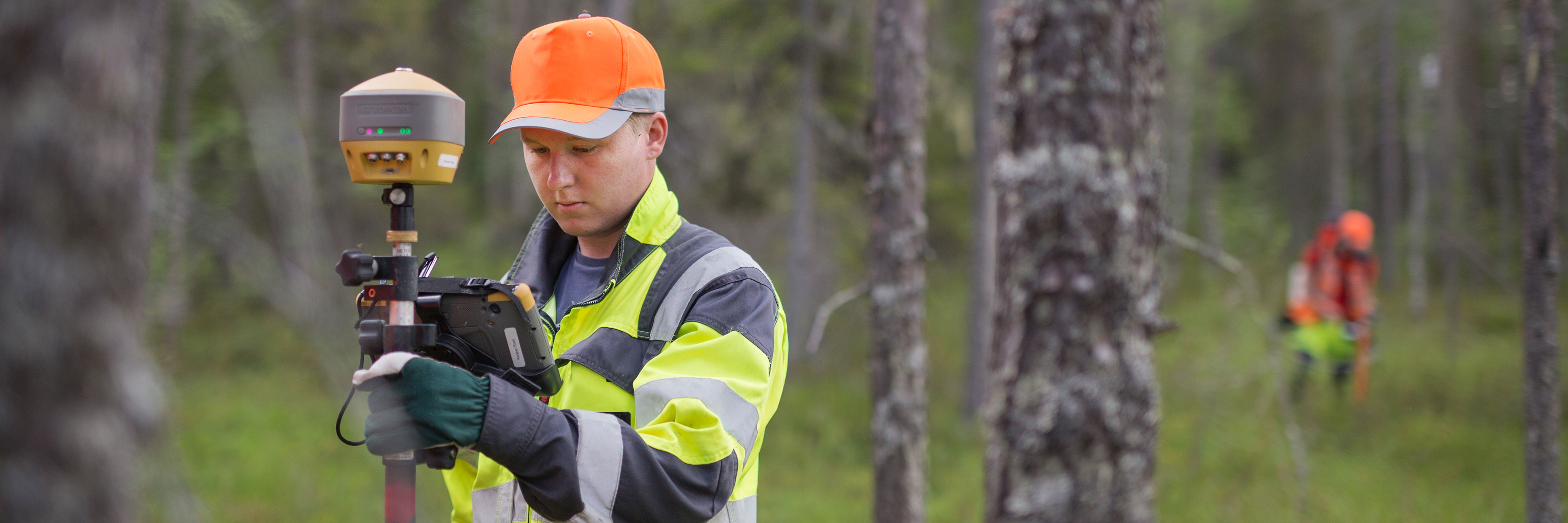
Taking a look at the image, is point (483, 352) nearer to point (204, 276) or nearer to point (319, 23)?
point (319, 23)

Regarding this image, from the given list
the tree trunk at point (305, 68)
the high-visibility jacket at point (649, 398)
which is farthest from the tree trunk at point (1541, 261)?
the tree trunk at point (305, 68)

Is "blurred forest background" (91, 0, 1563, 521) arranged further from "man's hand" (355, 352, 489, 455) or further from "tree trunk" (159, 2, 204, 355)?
"man's hand" (355, 352, 489, 455)

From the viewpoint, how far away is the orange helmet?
30.7 feet

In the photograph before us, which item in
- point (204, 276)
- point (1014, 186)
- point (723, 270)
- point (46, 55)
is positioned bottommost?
point (204, 276)

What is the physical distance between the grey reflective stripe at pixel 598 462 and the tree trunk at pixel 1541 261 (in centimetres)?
357

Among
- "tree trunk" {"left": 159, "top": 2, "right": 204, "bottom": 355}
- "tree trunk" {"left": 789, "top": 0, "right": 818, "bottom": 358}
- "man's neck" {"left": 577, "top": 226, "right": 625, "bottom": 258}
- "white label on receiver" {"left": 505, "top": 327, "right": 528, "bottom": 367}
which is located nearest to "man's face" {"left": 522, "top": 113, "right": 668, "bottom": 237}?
"man's neck" {"left": 577, "top": 226, "right": 625, "bottom": 258}

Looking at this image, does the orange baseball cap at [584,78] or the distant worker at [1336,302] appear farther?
the distant worker at [1336,302]

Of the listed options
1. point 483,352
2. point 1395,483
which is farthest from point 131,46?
point 1395,483

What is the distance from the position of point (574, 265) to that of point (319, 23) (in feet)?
40.8

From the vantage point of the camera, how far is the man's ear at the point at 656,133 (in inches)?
81.2

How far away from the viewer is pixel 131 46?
120 centimetres

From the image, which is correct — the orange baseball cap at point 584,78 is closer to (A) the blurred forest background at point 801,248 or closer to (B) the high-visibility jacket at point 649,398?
(B) the high-visibility jacket at point 649,398

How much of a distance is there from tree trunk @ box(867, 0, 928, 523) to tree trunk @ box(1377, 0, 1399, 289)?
1399 centimetres

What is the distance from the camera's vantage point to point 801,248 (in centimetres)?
1002
